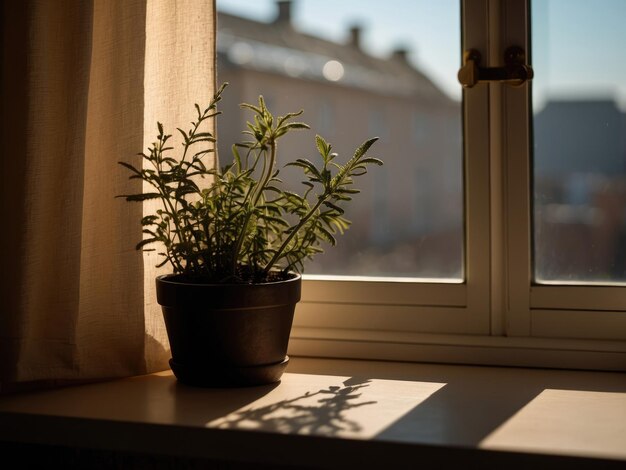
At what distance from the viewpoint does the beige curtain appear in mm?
1294

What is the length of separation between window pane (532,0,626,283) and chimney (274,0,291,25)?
48 centimetres

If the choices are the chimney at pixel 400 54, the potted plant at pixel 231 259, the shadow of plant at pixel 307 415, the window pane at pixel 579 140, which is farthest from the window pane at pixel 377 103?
the shadow of plant at pixel 307 415

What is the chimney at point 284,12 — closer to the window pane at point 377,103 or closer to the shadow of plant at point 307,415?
the window pane at point 377,103

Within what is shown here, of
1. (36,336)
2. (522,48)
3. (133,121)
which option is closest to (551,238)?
(522,48)

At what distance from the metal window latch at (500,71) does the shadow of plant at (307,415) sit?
61cm

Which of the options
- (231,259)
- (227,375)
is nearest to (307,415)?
(227,375)

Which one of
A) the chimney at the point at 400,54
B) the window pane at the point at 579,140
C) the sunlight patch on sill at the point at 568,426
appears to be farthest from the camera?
the chimney at the point at 400,54

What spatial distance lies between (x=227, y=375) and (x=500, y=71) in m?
0.74

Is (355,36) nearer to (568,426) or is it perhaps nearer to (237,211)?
(237,211)

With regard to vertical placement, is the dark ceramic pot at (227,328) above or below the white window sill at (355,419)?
above

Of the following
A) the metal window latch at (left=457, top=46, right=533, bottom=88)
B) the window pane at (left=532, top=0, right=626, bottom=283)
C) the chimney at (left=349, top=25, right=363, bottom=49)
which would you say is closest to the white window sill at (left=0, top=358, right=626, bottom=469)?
the window pane at (left=532, top=0, right=626, bottom=283)

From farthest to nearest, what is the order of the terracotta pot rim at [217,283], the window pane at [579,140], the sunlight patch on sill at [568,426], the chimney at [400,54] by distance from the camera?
the chimney at [400,54] < the window pane at [579,140] < the terracotta pot rim at [217,283] < the sunlight patch on sill at [568,426]

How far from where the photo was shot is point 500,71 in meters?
1.46

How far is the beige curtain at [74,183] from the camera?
50.9 inches
